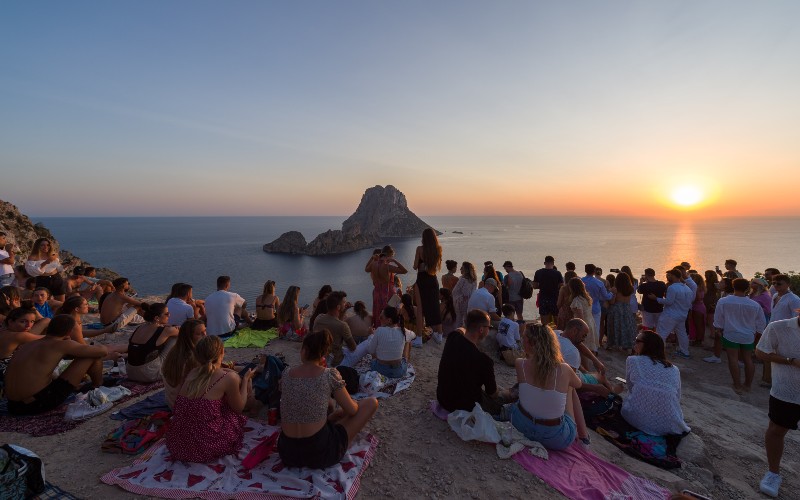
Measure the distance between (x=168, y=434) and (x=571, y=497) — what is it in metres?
4.72

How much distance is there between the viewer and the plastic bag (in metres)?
4.77

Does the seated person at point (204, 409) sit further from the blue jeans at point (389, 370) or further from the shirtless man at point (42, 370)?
the blue jeans at point (389, 370)

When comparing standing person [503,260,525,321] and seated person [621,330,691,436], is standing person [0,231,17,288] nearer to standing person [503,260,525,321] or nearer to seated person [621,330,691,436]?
standing person [503,260,525,321]

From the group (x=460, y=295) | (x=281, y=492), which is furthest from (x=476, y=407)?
(x=460, y=295)

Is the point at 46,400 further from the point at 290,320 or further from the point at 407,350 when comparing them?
the point at 407,350

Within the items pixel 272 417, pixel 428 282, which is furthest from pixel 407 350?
pixel 272 417

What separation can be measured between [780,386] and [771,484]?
1385mm

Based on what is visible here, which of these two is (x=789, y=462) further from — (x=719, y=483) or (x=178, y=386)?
(x=178, y=386)

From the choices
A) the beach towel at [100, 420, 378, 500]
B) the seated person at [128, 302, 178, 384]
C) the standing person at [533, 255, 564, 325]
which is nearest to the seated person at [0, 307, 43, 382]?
the seated person at [128, 302, 178, 384]

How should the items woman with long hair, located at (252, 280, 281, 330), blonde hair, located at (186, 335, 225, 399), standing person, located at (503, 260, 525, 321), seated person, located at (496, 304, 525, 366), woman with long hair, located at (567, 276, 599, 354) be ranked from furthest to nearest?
standing person, located at (503, 260, 525, 321)
woman with long hair, located at (252, 280, 281, 330)
seated person, located at (496, 304, 525, 366)
woman with long hair, located at (567, 276, 599, 354)
blonde hair, located at (186, 335, 225, 399)

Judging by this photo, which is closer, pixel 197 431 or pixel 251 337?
pixel 197 431

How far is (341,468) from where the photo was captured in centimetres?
418

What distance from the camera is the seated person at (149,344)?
20.8ft

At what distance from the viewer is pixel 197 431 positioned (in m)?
4.11
